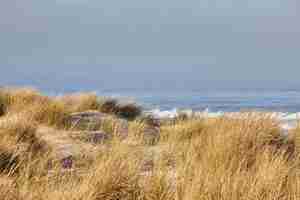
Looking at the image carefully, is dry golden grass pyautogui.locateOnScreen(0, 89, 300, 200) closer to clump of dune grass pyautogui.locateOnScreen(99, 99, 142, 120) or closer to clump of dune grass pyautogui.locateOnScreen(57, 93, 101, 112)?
clump of dune grass pyautogui.locateOnScreen(57, 93, 101, 112)

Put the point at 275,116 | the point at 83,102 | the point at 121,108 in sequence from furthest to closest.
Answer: the point at 121,108
the point at 83,102
the point at 275,116

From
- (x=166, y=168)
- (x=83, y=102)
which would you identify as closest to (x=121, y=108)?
(x=83, y=102)

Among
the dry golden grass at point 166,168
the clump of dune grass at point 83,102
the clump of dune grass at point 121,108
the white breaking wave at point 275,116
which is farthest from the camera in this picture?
the clump of dune grass at point 121,108

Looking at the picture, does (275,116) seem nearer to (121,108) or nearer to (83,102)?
(121,108)

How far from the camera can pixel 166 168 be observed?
3.98 meters

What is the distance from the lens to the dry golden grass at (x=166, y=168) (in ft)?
11.1

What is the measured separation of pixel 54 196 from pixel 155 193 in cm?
62

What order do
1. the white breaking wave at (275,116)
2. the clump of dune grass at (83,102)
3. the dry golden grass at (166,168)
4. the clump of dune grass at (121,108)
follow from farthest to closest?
1. the clump of dune grass at (121,108)
2. the clump of dune grass at (83,102)
3. the white breaking wave at (275,116)
4. the dry golden grass at (166,168)

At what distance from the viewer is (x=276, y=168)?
383 cm

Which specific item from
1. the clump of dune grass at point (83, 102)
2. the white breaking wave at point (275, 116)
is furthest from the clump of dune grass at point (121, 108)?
the white breaking wave at point (275, 116)

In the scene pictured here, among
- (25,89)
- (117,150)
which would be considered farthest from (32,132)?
(25,89)

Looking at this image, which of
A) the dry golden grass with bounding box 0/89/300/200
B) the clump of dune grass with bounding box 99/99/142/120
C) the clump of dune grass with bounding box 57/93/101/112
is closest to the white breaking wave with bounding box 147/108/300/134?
the dry golden grass with bounding box 0/89/300/200

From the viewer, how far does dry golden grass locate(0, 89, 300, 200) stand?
340cm

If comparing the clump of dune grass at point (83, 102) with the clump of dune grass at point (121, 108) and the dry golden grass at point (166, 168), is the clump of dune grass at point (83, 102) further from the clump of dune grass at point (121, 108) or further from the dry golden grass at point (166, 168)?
the dry golden grass at point (166, 168)
